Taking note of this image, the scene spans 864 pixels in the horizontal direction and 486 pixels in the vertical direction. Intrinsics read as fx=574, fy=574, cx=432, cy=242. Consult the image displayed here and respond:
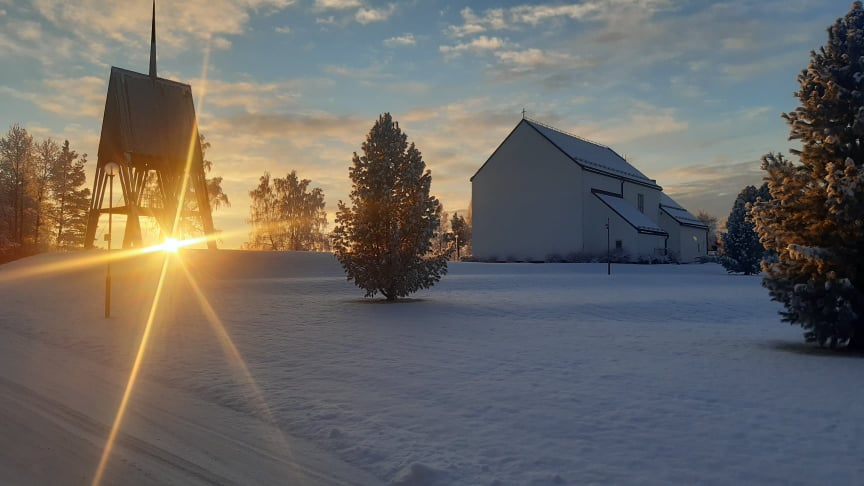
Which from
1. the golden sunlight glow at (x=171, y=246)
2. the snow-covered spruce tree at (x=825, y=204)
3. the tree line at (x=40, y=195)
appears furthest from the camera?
the tree line at (x=40, y=195)

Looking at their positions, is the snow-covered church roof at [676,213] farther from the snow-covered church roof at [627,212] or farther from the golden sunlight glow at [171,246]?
the golden sunlight glow at [171,246]

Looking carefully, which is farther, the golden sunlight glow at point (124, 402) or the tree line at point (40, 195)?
the tree line at point (40, 195)

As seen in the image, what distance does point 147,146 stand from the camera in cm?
4212

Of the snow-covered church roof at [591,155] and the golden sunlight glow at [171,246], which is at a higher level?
the snow-covered church roof at [591,155]

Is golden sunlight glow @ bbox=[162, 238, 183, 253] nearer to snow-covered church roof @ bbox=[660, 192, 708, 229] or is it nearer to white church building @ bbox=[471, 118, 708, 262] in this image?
white church building @ bbox=[471, 118, 708, 262]

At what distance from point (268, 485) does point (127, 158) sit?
42.4 meters

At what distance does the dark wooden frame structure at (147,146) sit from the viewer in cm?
4197

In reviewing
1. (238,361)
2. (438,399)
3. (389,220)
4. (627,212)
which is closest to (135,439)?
(438,399)

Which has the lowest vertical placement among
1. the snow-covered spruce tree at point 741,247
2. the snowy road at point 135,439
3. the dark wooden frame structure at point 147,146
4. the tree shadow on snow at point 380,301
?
the snowy road at point 135,439

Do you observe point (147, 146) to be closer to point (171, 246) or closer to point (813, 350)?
point (171, 246)

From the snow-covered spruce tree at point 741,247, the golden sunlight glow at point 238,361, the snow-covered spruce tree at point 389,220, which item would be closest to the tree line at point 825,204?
the golden sunlight glow at point 238,361

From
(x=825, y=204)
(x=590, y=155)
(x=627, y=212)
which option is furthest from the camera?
(x=590, y=155)

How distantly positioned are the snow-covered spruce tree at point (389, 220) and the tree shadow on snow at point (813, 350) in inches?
413

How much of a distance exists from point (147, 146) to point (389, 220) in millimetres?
29963
